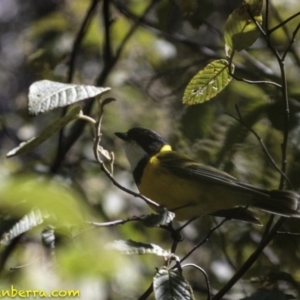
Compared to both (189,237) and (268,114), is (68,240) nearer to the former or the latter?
(268,114)

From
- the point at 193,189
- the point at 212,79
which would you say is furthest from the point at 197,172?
the point at 212,79

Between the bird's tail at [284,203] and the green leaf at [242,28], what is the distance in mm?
685

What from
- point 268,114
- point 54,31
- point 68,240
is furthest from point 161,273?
point 54,31

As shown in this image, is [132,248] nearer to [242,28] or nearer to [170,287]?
[170,287]

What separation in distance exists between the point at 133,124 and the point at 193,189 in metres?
1.87

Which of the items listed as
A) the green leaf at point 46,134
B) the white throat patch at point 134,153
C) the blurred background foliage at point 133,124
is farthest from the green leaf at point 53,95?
the white throat patch at point 134,153

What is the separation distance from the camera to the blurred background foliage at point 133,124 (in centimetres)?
134

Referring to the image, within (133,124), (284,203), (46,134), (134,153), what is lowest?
(133,124)

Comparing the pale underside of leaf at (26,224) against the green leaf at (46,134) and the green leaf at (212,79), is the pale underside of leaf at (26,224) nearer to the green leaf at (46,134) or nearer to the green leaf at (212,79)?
the green leaf at (46,134)

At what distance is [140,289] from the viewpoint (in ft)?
11.3

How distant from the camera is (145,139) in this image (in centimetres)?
338

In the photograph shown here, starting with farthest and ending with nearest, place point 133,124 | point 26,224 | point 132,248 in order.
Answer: point 133,124 < point 26,224 < point 132,248

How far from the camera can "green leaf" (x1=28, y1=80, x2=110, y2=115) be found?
1679 mm

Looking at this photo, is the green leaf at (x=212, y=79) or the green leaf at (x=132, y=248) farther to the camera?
the green leaf at (x=212, y=79)
